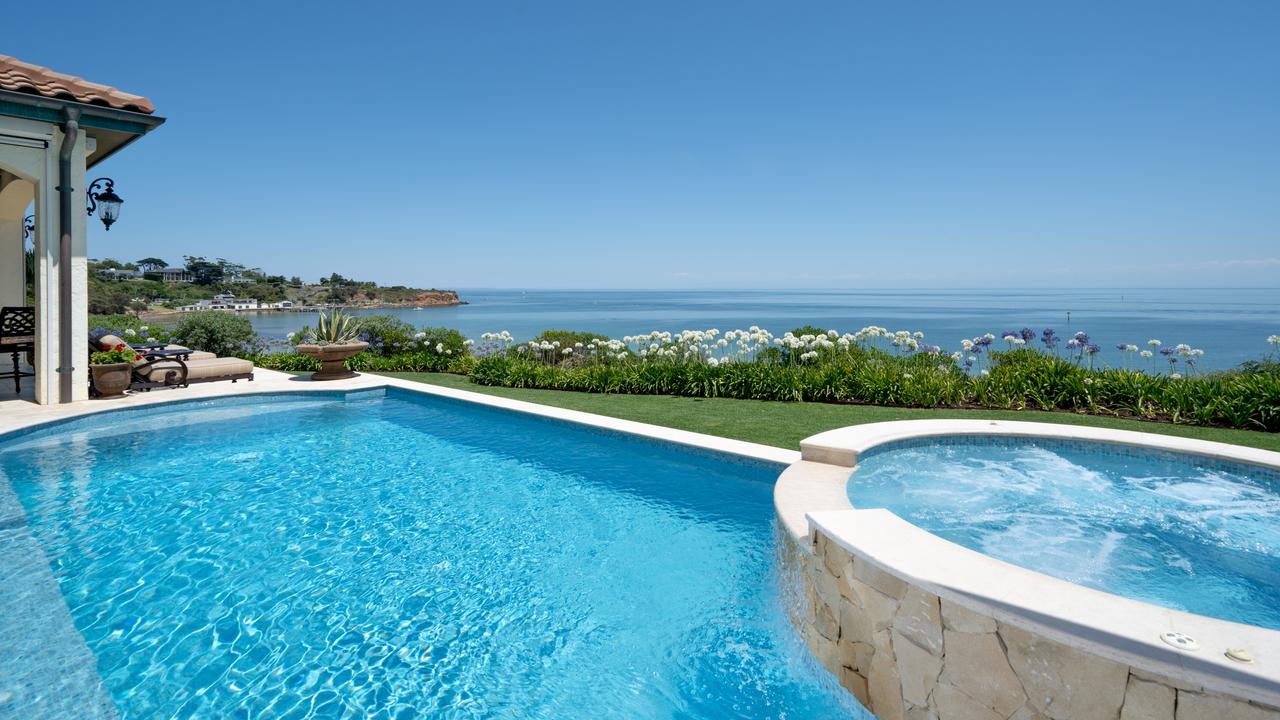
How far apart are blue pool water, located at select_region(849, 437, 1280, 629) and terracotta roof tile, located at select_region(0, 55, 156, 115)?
10044 millimetres

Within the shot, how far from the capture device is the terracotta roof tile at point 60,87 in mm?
7098

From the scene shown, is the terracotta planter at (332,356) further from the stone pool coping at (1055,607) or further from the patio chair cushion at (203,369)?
the stone pool coping at (1055,607)

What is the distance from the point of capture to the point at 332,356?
10.8 metres

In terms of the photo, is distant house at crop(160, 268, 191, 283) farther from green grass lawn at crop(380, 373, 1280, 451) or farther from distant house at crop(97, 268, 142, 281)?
green grass lawn at crop(380, 373, 1280, 451)

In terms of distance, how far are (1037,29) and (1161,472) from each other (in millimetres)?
10768

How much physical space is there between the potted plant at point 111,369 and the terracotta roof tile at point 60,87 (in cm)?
345

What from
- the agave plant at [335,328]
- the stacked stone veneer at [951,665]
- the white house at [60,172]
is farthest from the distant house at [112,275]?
the stacked stone veneer at [951,665]

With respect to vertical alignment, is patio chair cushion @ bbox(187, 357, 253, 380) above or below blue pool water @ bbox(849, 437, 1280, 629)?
above

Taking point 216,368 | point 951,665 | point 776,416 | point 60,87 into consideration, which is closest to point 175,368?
point 216,368

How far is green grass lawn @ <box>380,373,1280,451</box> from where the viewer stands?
6504 mm

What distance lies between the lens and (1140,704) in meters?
1.77

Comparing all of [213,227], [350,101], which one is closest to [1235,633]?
[350,101]

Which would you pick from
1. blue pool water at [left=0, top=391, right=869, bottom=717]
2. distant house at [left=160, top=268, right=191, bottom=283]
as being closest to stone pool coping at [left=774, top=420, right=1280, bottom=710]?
blue pool water at [left=0, top=391, right=869, bottom=717]

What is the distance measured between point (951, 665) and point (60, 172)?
10.9 meters
